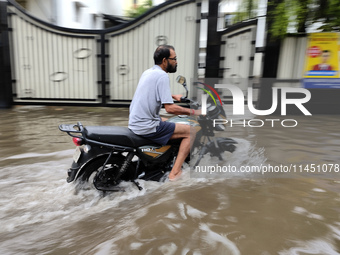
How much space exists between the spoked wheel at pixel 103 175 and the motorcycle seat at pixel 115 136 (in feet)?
0.66

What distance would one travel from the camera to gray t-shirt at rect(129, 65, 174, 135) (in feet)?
10.2

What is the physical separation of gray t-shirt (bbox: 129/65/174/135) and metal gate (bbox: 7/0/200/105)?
5011mm

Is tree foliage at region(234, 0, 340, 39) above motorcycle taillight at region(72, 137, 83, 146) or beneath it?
above

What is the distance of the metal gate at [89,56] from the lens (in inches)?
313

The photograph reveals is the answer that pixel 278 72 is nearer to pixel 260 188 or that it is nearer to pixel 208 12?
pixel 208 12

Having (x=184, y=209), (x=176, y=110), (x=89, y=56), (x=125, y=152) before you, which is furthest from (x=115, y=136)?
(x=89, y=56)

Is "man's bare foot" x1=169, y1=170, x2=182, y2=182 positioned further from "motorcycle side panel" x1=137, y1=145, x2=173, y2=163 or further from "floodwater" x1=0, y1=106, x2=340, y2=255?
"motorcycle side panel" x1=137, y1=145, x2=173, y2=163

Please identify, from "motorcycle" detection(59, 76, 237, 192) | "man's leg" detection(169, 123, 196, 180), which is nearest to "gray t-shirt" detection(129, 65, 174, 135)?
"motorcycle" detection(59, 76, 237, 192)

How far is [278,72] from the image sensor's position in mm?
7473

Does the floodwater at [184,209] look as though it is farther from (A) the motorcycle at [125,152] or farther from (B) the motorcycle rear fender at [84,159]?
(B) the motorcycle rear fender at [84,159]

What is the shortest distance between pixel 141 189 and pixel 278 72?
559cm

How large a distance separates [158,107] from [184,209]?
1120 millimetres

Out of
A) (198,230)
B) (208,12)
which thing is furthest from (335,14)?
(198,230)

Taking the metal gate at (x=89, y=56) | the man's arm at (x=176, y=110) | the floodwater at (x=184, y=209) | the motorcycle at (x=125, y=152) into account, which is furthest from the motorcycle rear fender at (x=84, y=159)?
the metal gate at (x=89, y=56)
